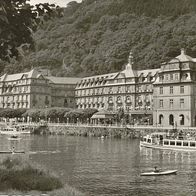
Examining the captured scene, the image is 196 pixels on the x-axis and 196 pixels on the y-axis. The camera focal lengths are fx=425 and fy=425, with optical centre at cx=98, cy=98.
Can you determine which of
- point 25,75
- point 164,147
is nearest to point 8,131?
point 25,75

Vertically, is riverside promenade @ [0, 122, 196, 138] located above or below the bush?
above

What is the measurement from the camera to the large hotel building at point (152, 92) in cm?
9638

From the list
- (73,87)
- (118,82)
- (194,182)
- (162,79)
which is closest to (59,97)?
(73,87)

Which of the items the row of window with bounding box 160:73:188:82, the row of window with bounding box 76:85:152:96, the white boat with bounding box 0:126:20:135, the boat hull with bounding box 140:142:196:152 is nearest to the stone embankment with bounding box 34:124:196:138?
the white boat with bounding box 0:126:20:135

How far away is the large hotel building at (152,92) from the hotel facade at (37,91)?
8.35 meters

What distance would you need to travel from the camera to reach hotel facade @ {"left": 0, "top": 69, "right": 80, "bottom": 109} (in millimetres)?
162125

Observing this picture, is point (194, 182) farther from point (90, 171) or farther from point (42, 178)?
point (42, 178)

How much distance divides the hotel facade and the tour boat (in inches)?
3449

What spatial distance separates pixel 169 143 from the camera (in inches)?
2884

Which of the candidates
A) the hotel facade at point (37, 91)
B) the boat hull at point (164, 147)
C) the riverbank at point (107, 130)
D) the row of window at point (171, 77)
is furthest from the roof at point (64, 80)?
the boat hull at point (164, 147)

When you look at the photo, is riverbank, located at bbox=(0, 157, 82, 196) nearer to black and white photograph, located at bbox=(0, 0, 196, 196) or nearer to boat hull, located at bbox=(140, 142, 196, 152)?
black and white photograph, located at bbox=(0, 0, 196, 196)

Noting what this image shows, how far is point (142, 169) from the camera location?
44.8 metres

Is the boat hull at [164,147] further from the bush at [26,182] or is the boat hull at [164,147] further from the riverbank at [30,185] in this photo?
the bush at [26,182]

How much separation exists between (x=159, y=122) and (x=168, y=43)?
215 ft
